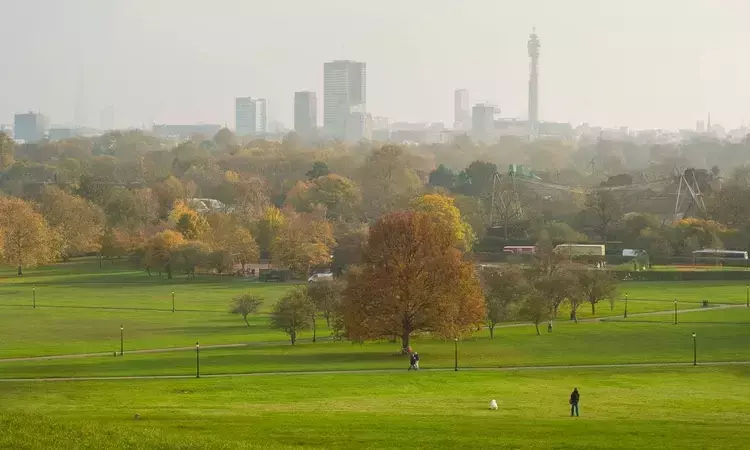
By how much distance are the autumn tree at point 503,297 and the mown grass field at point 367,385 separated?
1.01 metres

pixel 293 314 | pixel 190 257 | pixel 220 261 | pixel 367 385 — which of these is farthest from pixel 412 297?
pixel 190 257

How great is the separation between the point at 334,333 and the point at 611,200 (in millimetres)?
58057

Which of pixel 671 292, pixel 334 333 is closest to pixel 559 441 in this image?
pixel 334 333

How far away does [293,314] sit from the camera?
51750 millimetres

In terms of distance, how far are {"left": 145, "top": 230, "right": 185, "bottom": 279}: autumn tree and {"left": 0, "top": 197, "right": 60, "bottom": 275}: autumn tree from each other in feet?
28.0

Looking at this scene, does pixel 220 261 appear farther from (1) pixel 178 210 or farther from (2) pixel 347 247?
(1) pixel 178 210

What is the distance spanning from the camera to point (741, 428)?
28359 millimetres

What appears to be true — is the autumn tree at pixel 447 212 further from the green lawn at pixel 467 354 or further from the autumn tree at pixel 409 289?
the autumn tree at pixel 409 289

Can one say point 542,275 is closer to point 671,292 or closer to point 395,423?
point 671,292

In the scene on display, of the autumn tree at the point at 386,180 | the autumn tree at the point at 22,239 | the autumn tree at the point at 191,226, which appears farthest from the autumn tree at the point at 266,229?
the autumn tree at the point at 22,239

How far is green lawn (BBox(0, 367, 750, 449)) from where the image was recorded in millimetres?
25766

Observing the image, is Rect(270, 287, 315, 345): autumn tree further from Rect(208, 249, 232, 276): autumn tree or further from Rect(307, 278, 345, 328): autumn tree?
Rect(208, 249, 232, 276): autumn tree

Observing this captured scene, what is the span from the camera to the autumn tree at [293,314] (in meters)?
51.8

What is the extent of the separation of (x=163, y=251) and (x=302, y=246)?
10.5 m
